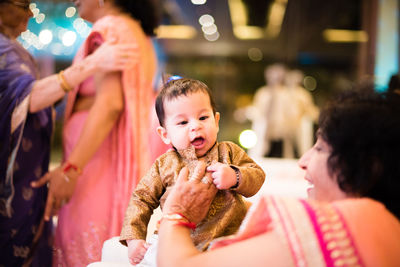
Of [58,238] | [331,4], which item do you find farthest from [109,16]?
[331,4]

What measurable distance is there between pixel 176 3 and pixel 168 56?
3.31m

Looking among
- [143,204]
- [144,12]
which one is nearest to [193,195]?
[143,204]

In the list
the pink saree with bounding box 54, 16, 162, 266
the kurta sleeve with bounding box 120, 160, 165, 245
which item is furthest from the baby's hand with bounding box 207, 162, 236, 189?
the pink saree with bounding box 54, 16, 162, 266

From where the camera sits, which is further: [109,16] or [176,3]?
[176,3]

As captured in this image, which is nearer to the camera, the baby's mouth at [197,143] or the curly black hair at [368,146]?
the curly black hair at [368,146]

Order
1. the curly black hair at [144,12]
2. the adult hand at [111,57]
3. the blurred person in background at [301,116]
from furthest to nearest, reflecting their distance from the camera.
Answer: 1. the blurred person in background at [301,116]
2. the curly black hair at [144,12]
3. the adult hand at [111,57]

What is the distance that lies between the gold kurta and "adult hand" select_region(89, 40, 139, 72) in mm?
480

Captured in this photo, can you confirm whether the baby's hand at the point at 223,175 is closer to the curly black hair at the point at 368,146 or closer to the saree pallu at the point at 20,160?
the curly black hair at the point at 368,146

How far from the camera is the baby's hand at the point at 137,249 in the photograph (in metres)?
0.98

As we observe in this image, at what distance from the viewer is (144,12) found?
1516mm

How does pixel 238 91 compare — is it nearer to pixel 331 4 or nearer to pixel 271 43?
pixel 271 43

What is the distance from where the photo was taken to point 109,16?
1.41m

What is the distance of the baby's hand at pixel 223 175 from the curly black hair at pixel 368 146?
205 millimetres

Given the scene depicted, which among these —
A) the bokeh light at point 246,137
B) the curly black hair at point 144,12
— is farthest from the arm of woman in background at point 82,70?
the bokeh light at point 246,137
